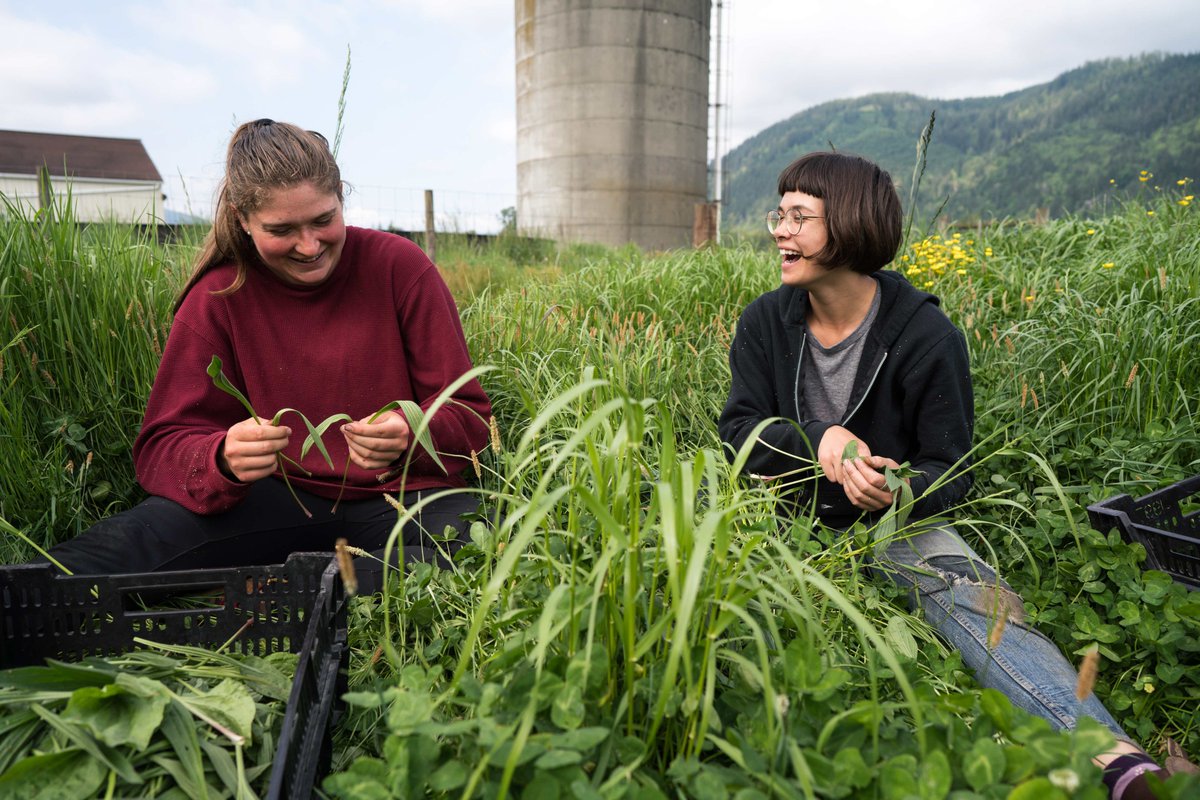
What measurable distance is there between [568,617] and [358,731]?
491mm

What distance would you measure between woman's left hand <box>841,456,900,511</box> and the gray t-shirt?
344mm

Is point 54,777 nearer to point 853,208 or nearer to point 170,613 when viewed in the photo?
point 170,613

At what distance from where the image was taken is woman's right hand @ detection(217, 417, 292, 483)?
1.54 metres

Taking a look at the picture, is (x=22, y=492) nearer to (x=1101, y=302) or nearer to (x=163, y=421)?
(x=163, y=421)

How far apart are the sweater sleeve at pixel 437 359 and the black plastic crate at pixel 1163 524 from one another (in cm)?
137

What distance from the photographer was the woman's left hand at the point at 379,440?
5.32 feet

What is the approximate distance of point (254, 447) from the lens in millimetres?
1557

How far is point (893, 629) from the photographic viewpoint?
4.28 ft

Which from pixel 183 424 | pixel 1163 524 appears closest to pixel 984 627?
pixel 1163 524

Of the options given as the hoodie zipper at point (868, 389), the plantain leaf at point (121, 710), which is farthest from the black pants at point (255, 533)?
the hoodie zipper at point (868, 389)

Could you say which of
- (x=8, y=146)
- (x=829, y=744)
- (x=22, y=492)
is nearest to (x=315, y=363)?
(x=22, y=492)

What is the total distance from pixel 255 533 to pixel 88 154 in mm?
35793

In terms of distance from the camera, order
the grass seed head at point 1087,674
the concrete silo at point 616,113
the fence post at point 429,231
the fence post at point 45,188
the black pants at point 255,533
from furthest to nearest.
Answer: the concrete silo at point 616,113
the fence post at point 429,231
the fence post at point 45,188
the black pants at point 255,533
the grass seed head at point 1087,674

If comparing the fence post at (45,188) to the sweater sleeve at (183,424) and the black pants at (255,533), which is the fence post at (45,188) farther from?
the black pants at (255,533)
